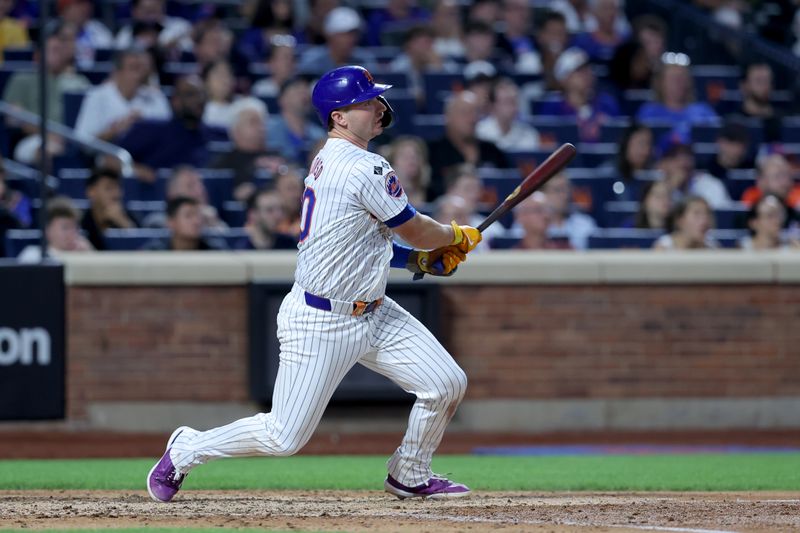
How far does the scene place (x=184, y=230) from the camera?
432 inches

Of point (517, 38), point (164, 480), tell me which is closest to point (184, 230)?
point (164, 480)

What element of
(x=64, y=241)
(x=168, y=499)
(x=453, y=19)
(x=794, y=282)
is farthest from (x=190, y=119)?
(x=168, y=499)

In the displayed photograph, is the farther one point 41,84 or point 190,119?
point 190,119

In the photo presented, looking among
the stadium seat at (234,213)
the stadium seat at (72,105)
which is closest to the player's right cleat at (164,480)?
the stadium seat at (234,213)

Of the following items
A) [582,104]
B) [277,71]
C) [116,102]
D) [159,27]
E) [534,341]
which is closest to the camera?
[534,341]

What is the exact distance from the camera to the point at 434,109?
527 inches

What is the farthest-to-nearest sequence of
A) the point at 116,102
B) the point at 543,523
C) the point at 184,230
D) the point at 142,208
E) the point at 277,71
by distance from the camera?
the point at 277,71, the point at 116,102, the point at 142,208, the point at 184,230, the point at 543,523

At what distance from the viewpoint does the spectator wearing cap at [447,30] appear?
1411 cm

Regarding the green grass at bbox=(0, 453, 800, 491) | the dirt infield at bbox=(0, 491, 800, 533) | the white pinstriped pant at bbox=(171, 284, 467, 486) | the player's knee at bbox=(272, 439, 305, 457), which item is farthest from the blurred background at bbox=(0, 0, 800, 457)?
the player's knee at bbox=(272, 439, 305, 457)

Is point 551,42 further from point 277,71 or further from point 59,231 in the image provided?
point 59,231

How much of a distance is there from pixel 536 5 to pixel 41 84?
7.07 metres

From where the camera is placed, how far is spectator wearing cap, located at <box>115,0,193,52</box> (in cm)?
1345

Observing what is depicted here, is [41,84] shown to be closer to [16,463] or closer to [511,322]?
[16,463]

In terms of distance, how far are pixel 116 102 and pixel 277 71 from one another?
5.18 feet
